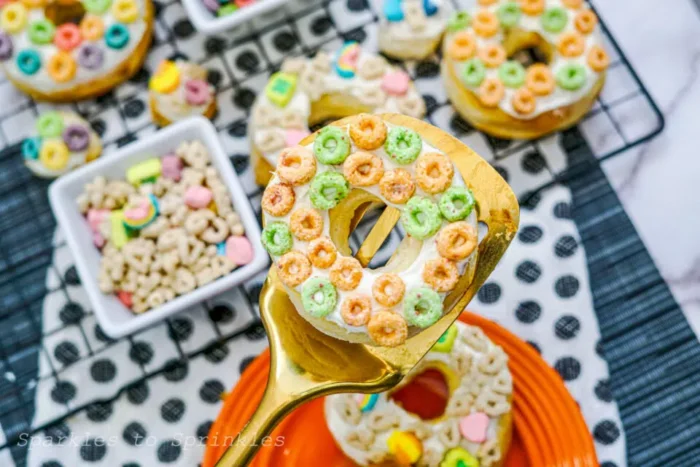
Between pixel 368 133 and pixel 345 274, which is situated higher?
pixel 368 133

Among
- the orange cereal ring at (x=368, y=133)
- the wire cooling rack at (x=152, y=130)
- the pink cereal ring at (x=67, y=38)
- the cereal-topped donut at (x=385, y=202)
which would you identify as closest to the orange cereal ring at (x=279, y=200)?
the cereal-topped donut at (x=385, y=202)

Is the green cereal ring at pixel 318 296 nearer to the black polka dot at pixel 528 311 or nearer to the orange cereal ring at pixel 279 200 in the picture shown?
the orange cereal ring at pixel 279 200

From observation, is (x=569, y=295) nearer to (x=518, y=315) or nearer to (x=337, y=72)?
(x=518, y=315)

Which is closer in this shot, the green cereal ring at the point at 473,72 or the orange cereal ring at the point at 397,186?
the orange cereal ring at the point at 397,186

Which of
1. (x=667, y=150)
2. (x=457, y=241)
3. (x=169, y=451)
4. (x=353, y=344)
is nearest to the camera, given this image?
(x=457, y=241)

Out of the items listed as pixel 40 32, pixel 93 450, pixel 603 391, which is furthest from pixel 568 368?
pixel 40 32

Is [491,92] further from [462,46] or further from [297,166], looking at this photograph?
[297,166]

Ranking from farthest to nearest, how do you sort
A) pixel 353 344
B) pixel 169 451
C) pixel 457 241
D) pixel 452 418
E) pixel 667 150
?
1. pixel 667 150
2. pixel 169 451
3. pixel 452 418
4. pixel 353 344
5. pixel 457 241
